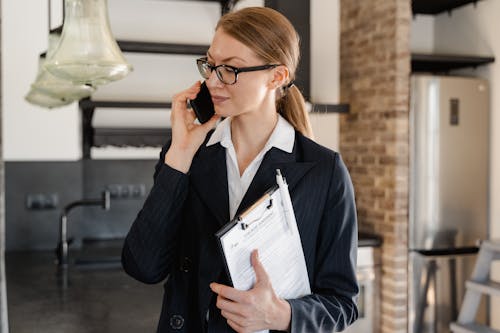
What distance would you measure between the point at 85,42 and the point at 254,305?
1.12 meters

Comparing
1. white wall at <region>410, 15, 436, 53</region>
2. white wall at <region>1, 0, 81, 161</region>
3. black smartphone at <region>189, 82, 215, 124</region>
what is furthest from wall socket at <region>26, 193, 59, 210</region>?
black smartphone at <region>189, 82, 215, 124</region>

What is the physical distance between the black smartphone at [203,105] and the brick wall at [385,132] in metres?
2.96

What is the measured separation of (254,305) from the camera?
1173 millimetres

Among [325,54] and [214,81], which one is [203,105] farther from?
[325,54]

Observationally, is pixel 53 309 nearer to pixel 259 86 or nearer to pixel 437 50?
pixel 259 86

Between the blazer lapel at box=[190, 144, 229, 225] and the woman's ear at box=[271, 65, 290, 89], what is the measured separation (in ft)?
0.60

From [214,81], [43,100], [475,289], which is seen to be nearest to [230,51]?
[214,81]

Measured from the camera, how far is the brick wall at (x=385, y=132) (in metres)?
4.11

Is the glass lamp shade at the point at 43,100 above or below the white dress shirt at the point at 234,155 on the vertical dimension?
above

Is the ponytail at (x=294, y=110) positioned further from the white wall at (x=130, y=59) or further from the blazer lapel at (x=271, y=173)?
the white wall at (x=130, y=59)

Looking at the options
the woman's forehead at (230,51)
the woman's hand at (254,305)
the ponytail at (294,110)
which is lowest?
the woman's hand at (254,305)

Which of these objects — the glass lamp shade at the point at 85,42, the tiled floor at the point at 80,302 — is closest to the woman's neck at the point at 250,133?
the glass lamp shade at the point at 85,42

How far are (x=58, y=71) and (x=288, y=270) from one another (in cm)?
113

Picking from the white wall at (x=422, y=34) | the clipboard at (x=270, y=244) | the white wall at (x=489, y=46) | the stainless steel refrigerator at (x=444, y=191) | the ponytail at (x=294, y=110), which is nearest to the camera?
the clipboard at (x=270, y=244)
